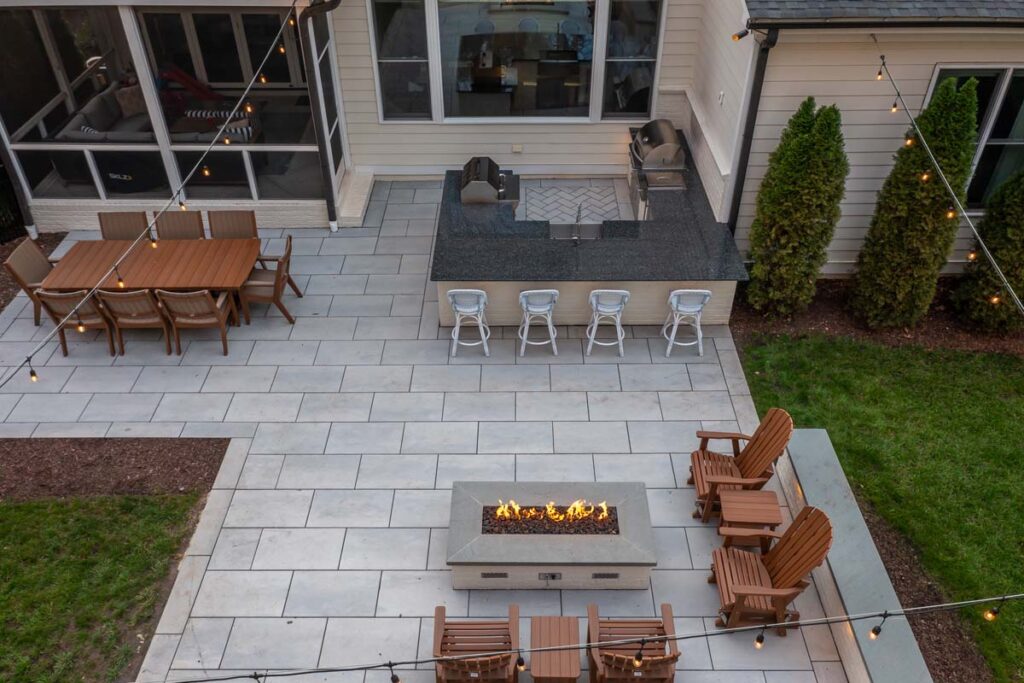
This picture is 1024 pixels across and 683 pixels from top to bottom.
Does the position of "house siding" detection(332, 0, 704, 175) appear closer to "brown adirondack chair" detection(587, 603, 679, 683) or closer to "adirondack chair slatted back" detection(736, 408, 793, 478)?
"adirondack chair slatted back" detection(736, 408, 793, 478)

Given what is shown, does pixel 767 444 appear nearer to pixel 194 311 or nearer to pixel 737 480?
pixel 737 480

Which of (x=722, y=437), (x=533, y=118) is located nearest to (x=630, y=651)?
(x=722, y=437)

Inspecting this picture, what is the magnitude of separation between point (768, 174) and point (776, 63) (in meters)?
1.17

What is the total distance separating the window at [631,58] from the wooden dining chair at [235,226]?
17.5ft

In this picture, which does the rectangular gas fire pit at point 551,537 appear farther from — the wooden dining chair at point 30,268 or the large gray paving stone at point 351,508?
the wooden dining chair at point 30,268

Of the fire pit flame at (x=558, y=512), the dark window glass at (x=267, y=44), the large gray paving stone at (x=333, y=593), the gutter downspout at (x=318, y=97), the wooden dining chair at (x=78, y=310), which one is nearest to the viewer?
the large gray paving stone at (x=333, y=593)

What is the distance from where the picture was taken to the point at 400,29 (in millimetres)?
10781

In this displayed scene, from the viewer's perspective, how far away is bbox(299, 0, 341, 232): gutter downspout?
9188mm

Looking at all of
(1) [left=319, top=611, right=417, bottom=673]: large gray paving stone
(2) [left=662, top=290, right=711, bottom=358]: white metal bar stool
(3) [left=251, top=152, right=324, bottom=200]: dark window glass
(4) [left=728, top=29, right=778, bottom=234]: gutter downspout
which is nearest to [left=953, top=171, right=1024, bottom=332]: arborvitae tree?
(4) [left=728, top=29, right=778, bottom=234]: gutter downspout

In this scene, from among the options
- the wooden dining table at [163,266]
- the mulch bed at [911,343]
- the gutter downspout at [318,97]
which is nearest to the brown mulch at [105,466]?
the wooden dining table at [163,266]

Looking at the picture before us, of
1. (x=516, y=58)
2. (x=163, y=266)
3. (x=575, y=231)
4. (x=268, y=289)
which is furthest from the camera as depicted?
(x=516, y=58)

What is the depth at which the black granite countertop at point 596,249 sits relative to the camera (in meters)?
8.68

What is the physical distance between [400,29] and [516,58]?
66.3 inches

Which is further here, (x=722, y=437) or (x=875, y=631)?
(x=722, y=437)
